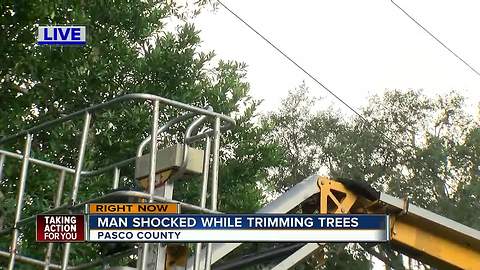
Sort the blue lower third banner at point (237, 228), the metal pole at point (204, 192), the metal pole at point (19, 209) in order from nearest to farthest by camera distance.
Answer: the blue lower third banner at point (237, 228) < the metal pole at point (204, 192) < the metal pole at point (19, 209)

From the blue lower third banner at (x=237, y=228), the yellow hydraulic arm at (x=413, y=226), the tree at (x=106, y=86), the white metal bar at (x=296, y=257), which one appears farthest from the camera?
the tree at (x=106, y=86)

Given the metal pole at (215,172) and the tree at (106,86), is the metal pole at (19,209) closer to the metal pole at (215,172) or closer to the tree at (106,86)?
the metal pole at (215,172)

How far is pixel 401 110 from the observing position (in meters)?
37.3

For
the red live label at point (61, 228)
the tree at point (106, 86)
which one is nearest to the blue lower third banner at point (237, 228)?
the red live label at point (61, 228)

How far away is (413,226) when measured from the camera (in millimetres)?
9859

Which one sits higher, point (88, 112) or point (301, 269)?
point (301, 269)

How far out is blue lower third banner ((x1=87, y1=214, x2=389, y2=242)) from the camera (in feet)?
16.6

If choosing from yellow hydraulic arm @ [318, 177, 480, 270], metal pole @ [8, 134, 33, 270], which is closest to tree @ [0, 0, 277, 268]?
yellow hydraulic arm @ [318, 177, 480, 270]

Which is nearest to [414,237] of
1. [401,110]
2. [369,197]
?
[369,197]

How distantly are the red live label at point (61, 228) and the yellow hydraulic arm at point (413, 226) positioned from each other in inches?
174

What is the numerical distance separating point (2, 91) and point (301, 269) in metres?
15.3

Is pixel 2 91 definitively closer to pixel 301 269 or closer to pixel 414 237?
pixel 414 237

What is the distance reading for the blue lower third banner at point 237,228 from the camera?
5070 millimetres

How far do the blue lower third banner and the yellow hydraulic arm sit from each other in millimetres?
3880
